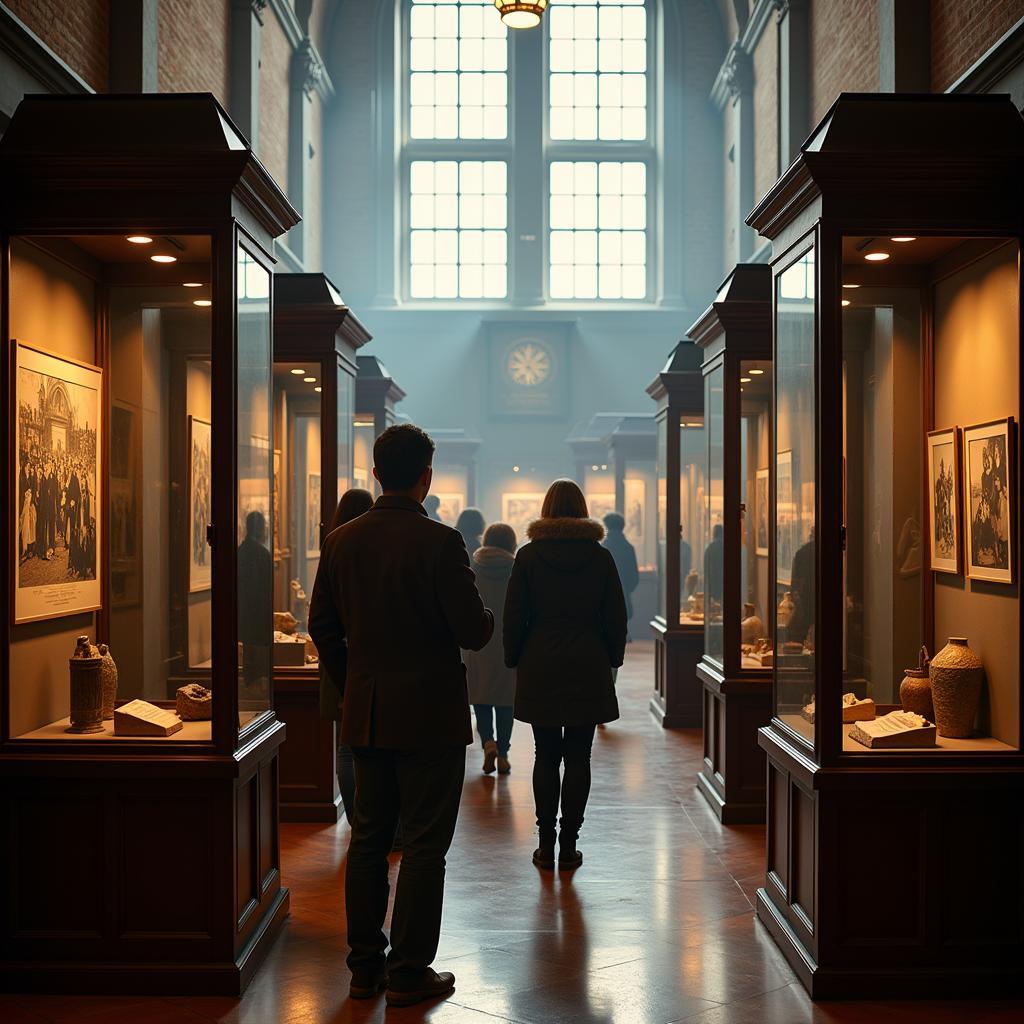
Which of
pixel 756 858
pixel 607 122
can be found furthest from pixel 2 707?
pixel 607 122

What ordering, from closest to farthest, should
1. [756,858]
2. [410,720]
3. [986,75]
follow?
[410,720] < [986,75] < [756,858]

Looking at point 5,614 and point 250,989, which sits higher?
point 5,614

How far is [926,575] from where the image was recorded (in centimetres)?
495

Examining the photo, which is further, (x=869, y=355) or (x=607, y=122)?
(x=607, y=122)

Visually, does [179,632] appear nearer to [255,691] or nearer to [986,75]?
[255,691]

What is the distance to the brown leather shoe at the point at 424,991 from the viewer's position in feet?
13.7

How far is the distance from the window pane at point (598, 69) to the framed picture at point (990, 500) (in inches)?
703

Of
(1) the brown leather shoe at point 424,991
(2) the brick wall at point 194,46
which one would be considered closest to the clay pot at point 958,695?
(1) the brown leather shoe at point 424,991

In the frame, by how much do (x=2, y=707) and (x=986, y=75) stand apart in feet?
16.4

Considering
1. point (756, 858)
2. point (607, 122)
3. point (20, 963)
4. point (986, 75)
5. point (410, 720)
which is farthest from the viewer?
point (607, 122)

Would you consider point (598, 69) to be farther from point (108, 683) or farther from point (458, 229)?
point (108, 683)

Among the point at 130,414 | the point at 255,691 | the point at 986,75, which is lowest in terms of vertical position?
the point at 255,691

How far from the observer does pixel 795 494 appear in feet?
16.0

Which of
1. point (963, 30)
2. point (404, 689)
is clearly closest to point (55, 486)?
point (404, 689)
